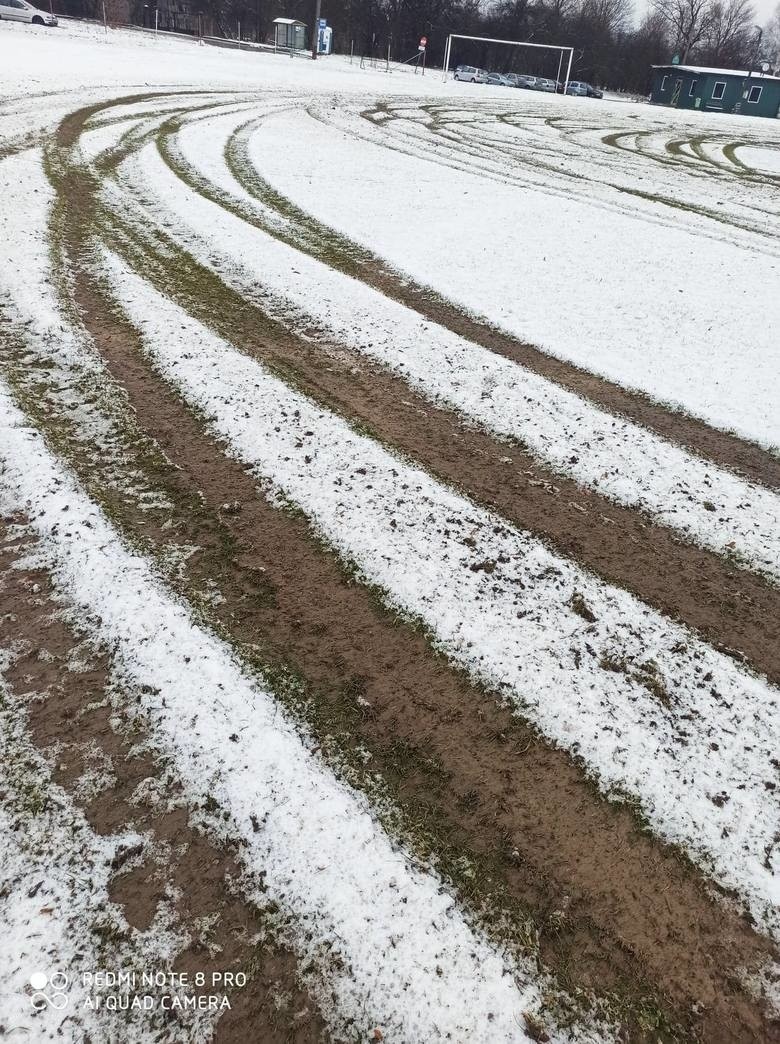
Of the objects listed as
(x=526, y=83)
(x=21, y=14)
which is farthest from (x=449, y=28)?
(x=21, y=14)

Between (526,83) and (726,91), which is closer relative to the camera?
(726,91)

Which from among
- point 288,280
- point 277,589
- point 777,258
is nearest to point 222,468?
point 277,589

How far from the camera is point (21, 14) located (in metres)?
37.2

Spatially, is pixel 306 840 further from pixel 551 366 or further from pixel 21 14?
pixel 21 14

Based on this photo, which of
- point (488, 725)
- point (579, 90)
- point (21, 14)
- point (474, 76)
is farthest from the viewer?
point (579, 90)

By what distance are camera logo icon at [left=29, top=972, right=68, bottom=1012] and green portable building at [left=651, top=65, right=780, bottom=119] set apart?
65633 mm

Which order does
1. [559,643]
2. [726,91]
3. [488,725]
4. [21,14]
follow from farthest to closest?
[726,91]
[21,14]
[559,643]
[488,725]

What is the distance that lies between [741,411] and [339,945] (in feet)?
19.0

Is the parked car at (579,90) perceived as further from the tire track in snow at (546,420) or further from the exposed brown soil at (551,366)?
the tire track in snow at (546,420)

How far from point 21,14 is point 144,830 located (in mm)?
52309

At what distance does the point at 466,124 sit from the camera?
23312 millimetres

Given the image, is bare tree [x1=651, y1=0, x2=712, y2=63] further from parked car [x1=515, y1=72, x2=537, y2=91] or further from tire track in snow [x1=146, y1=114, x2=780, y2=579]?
tire track in snow [x1=146, y1=114, x2=780, y2=579]

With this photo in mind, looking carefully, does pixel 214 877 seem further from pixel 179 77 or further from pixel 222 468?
pixel 179 77

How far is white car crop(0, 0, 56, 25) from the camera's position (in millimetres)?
36875
